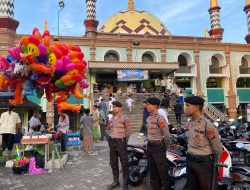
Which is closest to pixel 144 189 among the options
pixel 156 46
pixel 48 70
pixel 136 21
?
pixel 48 70

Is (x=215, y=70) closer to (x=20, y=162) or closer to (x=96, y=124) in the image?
(x=96, y=124)

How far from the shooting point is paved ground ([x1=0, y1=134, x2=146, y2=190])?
6.07 m

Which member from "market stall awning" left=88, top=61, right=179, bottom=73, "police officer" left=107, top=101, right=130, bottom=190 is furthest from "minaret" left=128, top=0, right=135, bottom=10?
"police officer" left=107, top=101, right=130, bottom=190

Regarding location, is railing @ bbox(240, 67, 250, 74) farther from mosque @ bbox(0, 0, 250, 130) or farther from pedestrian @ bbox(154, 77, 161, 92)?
pedestrian @ bbox(154, 77, 161, 92)

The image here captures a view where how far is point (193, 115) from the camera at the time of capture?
3.74 metres

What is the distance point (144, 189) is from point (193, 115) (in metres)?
2.76

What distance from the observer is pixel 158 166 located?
501 cm

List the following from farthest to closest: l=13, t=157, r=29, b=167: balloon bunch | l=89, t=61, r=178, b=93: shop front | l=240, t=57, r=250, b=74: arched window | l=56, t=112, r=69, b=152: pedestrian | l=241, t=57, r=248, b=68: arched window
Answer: l=241, t=57, r=248, b=68: arched window, l=240, t=57, r=250, b=74: arched window, l=89, t=61, r=178, b=93: shop front, l=56, t=112, r=69, b=152: pedestrian, l=13, t=157, r=29, b=167: balloon bunch

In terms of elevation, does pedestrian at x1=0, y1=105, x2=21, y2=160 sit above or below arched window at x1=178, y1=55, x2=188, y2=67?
below

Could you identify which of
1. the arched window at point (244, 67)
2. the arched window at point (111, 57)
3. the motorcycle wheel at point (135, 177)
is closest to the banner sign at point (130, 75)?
the arched window at point (111, 57)

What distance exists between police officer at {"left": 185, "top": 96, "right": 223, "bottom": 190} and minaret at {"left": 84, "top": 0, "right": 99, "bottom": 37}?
24169 mm

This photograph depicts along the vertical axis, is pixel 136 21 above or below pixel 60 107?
above

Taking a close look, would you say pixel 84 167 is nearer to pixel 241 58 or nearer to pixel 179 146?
pixel 179 146

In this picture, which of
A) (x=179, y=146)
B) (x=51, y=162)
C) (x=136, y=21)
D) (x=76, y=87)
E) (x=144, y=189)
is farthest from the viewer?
(x=136, y=21)
